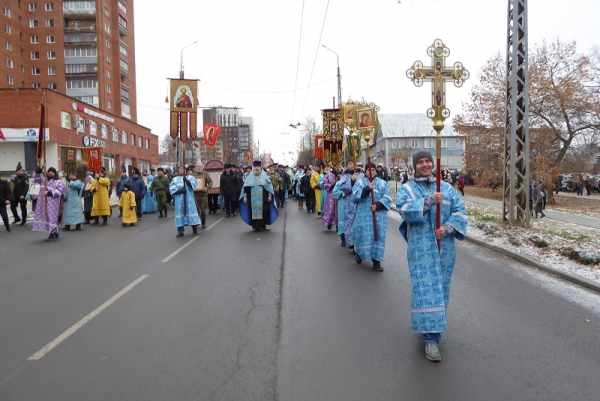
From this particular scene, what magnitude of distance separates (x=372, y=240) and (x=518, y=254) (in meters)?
3.24

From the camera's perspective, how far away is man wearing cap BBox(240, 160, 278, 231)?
12531 millimetres

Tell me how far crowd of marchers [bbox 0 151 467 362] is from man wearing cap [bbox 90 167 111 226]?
0.03 meters

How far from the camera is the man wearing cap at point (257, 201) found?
12.5m

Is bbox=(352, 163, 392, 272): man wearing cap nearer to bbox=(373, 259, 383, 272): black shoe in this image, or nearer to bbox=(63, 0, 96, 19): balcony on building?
bbox=(373, 259, 383, 272): black shoe

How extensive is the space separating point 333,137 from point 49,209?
388 inches

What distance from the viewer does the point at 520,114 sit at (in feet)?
37.7

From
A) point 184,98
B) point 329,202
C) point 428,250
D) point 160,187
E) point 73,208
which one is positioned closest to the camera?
point 428,250

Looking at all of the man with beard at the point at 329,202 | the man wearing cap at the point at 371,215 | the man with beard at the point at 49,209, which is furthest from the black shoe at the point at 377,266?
the man with beard at the point at 49,209

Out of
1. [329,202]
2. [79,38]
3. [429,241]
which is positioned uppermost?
[79,38]

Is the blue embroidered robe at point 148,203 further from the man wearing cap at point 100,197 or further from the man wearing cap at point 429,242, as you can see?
the man wearing cap at point 429,242

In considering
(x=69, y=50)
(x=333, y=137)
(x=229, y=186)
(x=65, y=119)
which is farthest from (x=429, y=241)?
(x=69, y=50)

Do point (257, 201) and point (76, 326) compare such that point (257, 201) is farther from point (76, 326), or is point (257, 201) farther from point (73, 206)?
point (76, 326)

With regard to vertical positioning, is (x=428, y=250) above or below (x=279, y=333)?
above

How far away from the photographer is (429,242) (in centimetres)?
406
